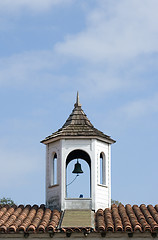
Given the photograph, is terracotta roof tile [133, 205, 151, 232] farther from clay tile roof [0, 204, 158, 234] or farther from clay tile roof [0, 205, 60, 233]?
clay tile roof [0, 205, 60, 233]

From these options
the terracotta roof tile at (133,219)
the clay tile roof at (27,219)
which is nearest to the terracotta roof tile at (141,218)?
the terracotta roof tile at (133,219)

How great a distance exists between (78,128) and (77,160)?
1456mm

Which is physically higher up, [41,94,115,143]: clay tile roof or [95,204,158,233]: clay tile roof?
[41,94,115,143]: clay tile roof

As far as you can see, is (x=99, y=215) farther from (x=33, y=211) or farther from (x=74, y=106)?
(x=74, y=106)

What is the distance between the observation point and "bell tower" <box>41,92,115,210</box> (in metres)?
Answer: 22.4

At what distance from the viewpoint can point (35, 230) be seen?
19.6 metres

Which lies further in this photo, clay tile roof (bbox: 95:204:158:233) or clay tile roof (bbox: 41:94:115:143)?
clay tile roof (bbox: 41:94:115:143)

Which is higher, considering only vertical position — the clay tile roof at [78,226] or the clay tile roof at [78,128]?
the clay tile roof at [78,128]

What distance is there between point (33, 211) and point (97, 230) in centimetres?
315

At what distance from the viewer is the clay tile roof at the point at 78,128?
75.0ft

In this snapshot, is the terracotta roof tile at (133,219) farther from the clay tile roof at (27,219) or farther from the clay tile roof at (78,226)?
the clay tile roof at (27,219)

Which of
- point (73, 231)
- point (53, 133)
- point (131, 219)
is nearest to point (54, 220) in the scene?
point (73, 231)

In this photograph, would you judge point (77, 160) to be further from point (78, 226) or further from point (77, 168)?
point (78, 226)

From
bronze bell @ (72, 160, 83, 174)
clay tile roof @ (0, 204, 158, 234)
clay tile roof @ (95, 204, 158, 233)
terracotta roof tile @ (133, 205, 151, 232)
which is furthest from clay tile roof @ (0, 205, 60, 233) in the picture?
terracotta roof tile @ (133, 205, 151, 232)
